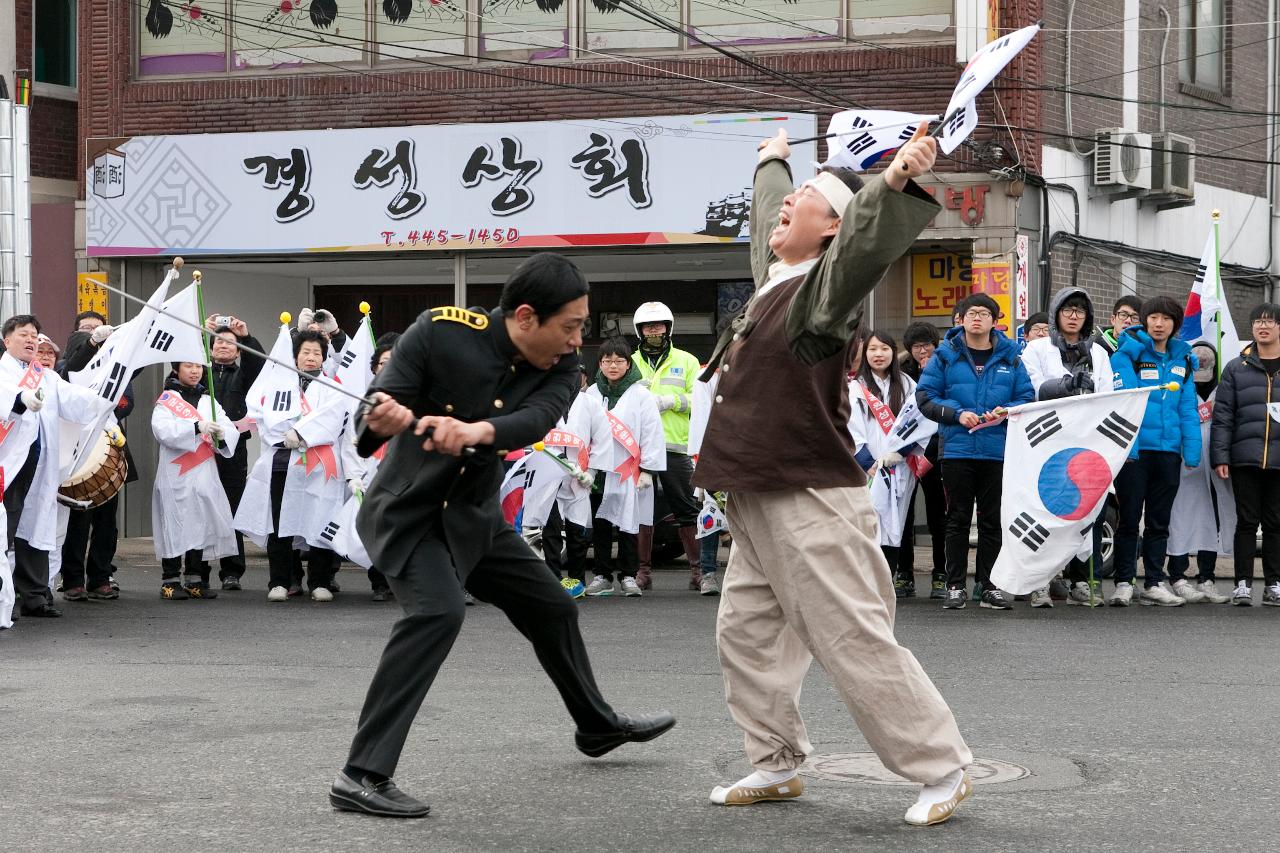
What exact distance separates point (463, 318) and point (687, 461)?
7606 millimetres

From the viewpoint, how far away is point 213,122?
19.9 metres

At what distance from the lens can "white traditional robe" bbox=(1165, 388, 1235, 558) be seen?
11.9m

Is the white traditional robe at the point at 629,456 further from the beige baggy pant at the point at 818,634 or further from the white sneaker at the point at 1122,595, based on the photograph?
the beige baggy pant at the point at 818,634

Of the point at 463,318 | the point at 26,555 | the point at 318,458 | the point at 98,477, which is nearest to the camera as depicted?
the point at 463,318

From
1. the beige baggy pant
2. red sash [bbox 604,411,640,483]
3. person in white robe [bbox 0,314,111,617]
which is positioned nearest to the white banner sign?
red sash [bbox 604,411,640,483]

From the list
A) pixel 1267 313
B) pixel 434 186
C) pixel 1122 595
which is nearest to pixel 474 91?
pixel 434 186

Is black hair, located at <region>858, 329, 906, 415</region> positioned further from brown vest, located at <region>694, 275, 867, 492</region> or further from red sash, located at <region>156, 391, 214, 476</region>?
brown vest, located at <region>694, 275, 867, 492</region>

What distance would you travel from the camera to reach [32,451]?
1118cm

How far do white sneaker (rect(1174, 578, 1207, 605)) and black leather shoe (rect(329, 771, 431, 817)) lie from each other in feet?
25.7

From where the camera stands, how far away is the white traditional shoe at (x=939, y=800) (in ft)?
16.2

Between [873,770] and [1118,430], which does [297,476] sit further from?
[873,770]

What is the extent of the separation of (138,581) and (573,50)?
8.13 metres

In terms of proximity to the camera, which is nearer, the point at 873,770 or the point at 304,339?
the point at 873,770

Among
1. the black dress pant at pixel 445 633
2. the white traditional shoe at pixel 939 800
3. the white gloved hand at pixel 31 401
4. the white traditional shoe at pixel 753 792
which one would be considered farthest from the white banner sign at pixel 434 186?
the white traditional shoe at pixel 939 800
